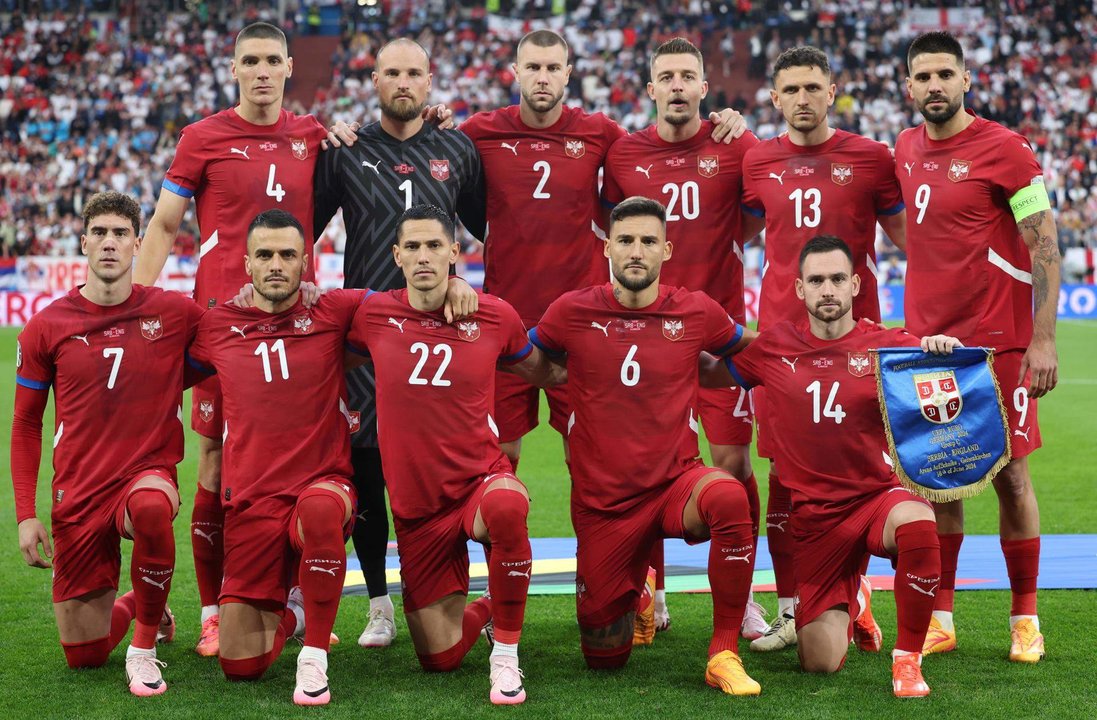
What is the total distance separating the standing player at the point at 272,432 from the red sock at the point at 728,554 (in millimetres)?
1397

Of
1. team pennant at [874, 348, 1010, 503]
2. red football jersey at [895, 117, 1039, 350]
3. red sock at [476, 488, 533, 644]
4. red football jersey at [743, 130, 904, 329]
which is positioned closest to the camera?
red sock at [476, 488, 533, 644]

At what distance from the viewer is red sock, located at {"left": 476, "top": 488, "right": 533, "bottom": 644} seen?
469cm

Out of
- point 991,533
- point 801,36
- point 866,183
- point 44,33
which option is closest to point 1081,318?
point 801,36

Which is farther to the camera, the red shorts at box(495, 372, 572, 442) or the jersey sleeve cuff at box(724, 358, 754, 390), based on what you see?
the red shorts at box(495, 372, 572, 442)

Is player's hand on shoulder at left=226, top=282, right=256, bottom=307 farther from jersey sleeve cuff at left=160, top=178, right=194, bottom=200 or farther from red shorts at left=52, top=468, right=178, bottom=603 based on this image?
jersey sleeve cuff at left=160, top=178, right=194, bottom=200

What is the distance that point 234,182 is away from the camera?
5672 mm

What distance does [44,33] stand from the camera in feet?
103

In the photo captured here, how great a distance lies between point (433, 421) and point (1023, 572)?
2.52 meters

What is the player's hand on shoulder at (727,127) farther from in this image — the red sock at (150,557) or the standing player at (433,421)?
the red sock at (150,557)

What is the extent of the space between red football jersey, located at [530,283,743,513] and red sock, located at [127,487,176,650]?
162 centimetres

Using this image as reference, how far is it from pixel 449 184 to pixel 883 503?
94.8 inches

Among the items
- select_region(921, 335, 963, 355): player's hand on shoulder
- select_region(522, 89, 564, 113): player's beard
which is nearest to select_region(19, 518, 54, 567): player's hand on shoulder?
select_region(522, 89, 564, 113): player's beard

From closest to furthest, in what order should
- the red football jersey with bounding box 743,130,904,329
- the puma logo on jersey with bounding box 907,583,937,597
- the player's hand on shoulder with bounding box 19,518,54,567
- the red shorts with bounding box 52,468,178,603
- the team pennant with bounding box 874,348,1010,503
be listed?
the puma logo on jersey with bounding box 907,583,937,597
the team pennant with bounding box 874,348,1010,503
the player's hand on shoulder with bounding box 19,518,54,567
the red shorts with bounding box 52,468,178,603
the red football jersey with bounding box 743,130,904,329

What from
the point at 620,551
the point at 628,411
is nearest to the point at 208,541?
the point at 620,551
